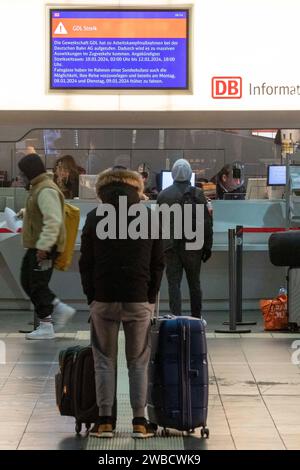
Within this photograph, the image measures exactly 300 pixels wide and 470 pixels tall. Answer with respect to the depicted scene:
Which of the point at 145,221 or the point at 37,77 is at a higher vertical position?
the point at 37,77

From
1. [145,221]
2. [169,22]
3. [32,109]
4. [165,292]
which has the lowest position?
[165,292]

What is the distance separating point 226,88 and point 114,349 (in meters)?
7.05

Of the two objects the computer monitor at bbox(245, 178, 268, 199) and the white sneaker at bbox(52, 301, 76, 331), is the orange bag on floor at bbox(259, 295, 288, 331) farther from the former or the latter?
the computer monitor at bbox(245, 178, 268, 199)

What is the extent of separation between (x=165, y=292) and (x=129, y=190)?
657 centimetres

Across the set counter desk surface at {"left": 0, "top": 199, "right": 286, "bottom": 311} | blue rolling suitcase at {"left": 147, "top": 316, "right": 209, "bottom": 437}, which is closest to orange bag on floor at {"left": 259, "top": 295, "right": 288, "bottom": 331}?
counter desk surface at {"left": 0, "top": 199, "right": 286, "bottom": 311}

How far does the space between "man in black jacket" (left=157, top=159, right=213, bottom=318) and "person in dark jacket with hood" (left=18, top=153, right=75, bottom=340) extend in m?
1.48

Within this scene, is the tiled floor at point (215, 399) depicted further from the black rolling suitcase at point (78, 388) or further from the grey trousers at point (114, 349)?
the grey trousers at point (114, 349)

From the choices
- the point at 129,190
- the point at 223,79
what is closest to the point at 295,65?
the point at 223,79

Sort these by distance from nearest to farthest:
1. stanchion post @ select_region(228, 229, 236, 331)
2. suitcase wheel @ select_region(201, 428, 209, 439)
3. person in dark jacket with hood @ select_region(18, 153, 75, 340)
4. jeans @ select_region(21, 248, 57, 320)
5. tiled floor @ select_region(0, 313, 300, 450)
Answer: tiled floor @ select_region(0, 313, 300, 450) < suitcase wheel @ select_region(201, 428, 209, 439) < person in dark jacket with hood @ select_region(18, 153, 75, 340) < jeans @ select_region(21, 248, 57, 320) < stanchion post @ select_region(228, 229, 236, 331)

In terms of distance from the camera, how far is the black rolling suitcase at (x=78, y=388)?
21.4 ft

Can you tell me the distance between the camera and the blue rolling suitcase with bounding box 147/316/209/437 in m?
6.36

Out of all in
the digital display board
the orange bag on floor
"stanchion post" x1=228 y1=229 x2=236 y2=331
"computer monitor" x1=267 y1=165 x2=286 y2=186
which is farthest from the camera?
"computer monitor" x1=267 y1=165 x2=286 y2=186
